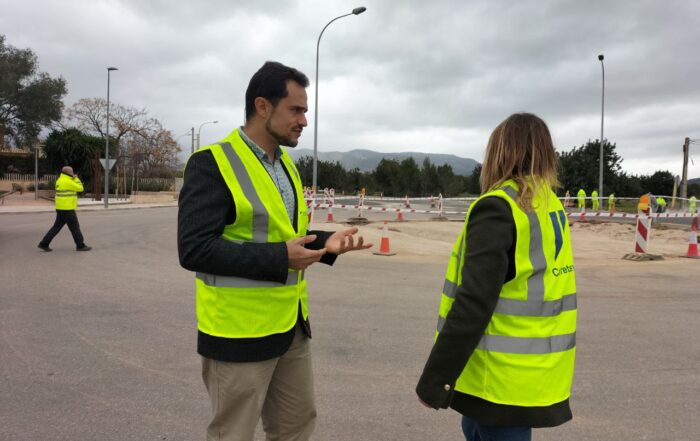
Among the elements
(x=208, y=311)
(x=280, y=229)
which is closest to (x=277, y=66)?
(x=280, y=229)

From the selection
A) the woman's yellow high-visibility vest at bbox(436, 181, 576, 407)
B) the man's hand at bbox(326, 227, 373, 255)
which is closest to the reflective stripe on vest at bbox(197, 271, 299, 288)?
the man's hand at bbox(326, 227, 373, 255)

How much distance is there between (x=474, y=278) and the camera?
1.70m

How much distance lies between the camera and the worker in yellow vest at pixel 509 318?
1713 mm

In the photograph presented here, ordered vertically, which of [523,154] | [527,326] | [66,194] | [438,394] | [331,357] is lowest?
[331,357]

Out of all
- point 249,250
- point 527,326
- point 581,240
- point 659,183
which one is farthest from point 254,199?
point 659,183

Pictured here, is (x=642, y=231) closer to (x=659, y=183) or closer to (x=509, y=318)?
(x=509, y=318)

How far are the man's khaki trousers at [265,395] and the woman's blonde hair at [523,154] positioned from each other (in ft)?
3.63

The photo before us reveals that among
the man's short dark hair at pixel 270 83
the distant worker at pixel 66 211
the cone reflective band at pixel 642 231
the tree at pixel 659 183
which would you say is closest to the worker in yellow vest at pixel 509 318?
the man's short dark hair at pixel 270 83

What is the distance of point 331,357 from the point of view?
14.4 ft

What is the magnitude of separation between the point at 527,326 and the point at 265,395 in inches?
41.9

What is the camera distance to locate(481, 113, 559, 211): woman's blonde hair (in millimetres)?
1897

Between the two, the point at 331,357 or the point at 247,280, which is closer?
the point at 247,280

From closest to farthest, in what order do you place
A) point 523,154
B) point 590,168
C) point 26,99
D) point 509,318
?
point 509,318
point 523,154
point 26,99
point 590,168

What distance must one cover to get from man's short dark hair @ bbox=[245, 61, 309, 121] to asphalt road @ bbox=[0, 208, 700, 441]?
6.98 ft
